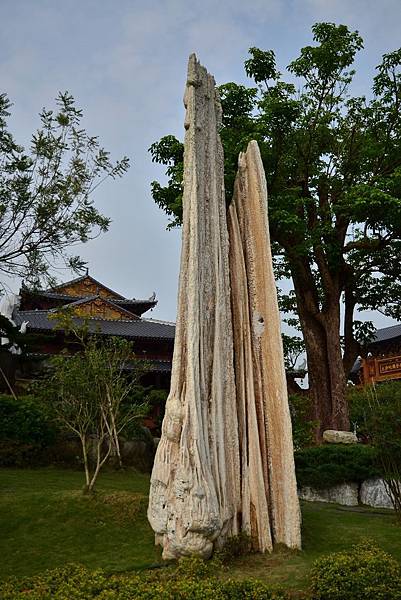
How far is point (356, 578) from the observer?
513 centimetres

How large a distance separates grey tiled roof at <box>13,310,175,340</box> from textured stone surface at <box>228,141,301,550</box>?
1319 cm

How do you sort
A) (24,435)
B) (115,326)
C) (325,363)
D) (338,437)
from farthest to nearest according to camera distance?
(115,326), (24,435), (325,363), (338,437)

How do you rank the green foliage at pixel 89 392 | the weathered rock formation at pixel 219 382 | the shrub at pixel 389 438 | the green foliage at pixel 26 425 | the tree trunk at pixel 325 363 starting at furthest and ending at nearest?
the green foliage at pixel 26 425 → the tree trunk at pixel 325 363 → the green foliage at pixel 89 392 → the shrub at pixel 389 438 → the weathered rock formation at pixel 219 382

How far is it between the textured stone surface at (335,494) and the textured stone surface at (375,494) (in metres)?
0.15

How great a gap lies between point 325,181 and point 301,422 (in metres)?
5.71

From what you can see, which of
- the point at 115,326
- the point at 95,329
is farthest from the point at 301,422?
the point at 115,326

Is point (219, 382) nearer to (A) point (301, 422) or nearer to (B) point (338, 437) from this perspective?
(B) point (338, 437)

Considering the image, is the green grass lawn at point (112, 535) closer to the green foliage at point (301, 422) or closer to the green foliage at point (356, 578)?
the green foliage at point (356, 578)

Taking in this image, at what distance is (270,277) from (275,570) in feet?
11.6

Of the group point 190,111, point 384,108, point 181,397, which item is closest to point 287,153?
point 384,108

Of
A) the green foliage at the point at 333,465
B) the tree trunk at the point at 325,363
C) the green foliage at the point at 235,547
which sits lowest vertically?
the green foliage at the point at 235,547

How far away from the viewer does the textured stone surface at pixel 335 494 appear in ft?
37.3

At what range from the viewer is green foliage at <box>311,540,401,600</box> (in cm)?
504

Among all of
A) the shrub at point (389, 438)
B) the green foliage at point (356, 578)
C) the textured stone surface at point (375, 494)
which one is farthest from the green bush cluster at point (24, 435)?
the green foliage at point (356, 578)
